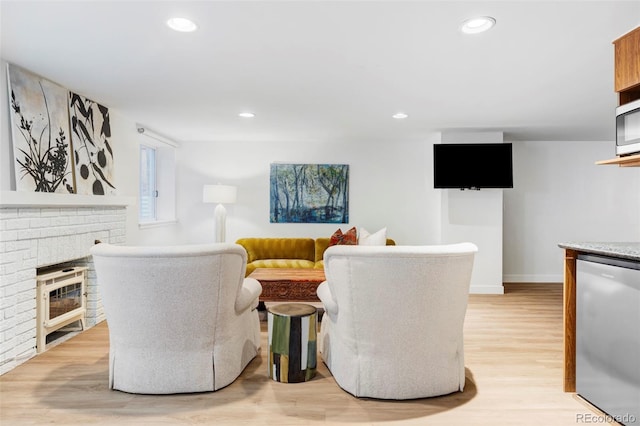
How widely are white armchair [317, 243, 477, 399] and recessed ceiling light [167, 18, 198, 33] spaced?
1496 millimetres

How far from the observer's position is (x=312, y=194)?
615 cm

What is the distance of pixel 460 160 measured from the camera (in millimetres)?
5273

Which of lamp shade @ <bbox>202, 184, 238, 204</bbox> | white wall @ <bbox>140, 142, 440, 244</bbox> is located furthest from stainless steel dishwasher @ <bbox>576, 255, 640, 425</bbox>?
lamp shade @ <bbox>202, 184, 238, 204</bbox>

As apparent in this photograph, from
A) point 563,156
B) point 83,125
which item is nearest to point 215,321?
point 83,125

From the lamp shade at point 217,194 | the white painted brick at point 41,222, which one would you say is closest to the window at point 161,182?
the lamp shade at point 217,194

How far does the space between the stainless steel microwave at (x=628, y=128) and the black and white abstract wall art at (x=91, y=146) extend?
4.15m

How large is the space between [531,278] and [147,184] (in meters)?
5.99

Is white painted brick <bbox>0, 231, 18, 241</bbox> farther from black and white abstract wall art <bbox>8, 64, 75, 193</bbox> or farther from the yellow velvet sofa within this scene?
the yellow velvet sofa

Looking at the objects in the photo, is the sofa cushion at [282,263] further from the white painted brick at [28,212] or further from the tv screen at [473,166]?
the white painted brick at [28,212]

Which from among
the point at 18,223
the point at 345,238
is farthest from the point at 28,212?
the point at 345,238

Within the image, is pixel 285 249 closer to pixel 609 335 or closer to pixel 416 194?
pixel 416 194

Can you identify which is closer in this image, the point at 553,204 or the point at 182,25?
the point at 182,25

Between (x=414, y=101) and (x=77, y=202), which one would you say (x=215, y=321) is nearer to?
(x=77, y=202)

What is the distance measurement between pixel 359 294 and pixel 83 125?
3.16 metres
